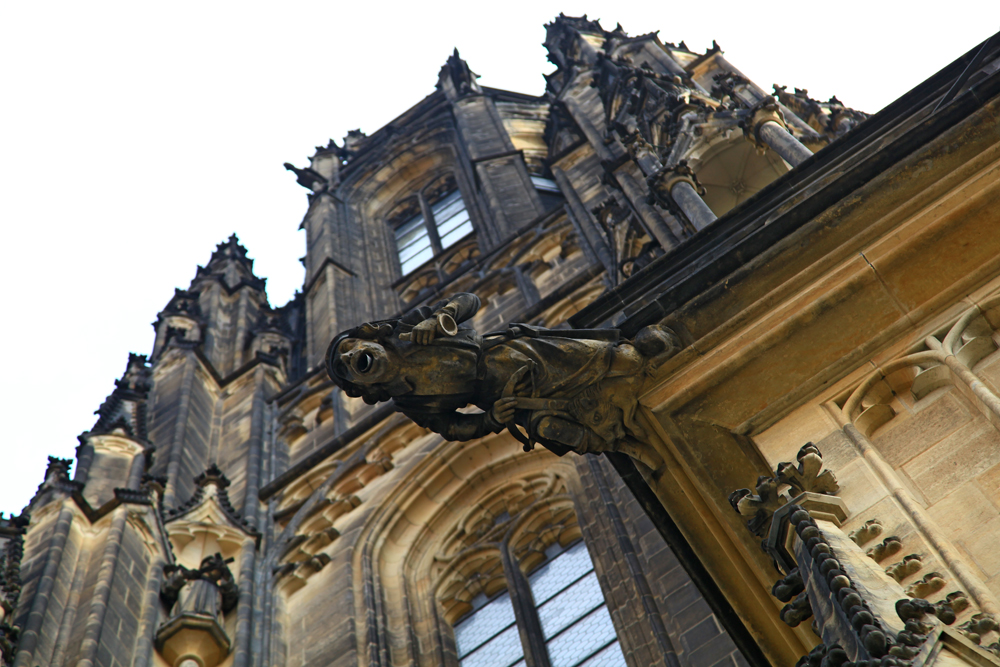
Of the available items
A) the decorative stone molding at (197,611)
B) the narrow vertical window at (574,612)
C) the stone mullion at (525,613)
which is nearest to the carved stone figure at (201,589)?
the decorative stone molding at (197,611)

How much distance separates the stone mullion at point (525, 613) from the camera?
1034cm

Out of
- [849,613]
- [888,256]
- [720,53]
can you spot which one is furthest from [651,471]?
[720,53]

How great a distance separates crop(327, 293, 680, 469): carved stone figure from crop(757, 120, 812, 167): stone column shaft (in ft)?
14.3

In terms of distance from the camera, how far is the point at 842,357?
5.18m

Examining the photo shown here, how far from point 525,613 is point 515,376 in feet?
19.1

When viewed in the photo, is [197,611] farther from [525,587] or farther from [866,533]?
[866,533]

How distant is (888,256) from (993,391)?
0.88 metres

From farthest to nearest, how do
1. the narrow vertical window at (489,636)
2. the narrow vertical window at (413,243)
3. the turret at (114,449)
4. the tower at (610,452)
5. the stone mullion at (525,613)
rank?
the narrow vertical window at (413,243) < the turret at (114,449) < the narrow vertical window at (489,636) < the stone mullion at (525,613) < the tower at (610,452)

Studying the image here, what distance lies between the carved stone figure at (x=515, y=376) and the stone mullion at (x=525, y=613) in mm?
5093

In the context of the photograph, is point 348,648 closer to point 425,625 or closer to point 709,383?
→ point 425,625

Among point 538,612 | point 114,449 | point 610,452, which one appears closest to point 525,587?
point 538,612

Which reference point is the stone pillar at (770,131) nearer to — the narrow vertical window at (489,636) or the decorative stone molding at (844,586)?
the narrow vertical window at (489,636)

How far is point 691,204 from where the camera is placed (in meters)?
10.3

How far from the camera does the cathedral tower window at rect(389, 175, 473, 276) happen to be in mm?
25344
